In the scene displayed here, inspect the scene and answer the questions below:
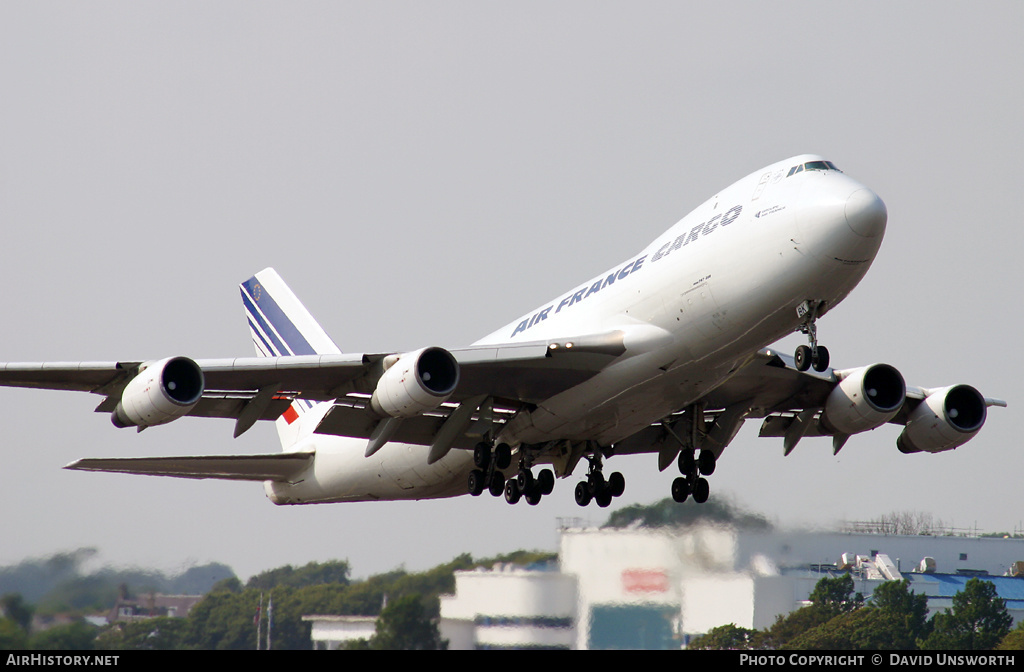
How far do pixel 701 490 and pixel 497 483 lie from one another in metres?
4.65

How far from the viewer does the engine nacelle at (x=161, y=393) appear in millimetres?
19188

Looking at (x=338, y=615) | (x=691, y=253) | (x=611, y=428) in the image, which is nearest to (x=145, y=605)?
(x=338, y=615)

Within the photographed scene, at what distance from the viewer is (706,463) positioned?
2452 centimetres

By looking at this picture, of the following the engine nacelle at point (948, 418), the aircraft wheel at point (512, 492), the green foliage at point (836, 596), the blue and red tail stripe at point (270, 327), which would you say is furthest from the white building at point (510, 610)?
the engine nacelle at point (948, 418)

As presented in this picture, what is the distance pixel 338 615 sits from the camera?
25219 millimetres

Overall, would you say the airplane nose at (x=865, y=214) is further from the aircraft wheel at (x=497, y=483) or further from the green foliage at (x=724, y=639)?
the green foliage at (x=724, y=639)

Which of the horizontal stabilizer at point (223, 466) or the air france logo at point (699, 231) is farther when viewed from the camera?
the horizontal stabilizer at point (223, 466)

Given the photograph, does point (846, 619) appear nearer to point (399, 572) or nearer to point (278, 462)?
point (399, 572)

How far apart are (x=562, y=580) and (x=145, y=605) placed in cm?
901

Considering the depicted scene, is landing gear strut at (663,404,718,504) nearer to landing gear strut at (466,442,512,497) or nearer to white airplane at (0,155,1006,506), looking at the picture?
white airplane at (0,155,1006,506)

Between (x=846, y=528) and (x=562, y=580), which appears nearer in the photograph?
(x=562, y=580)

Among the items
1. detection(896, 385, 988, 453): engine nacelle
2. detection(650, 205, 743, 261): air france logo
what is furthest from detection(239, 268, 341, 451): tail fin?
detection(896, 385, 988, 453): engine nacelle

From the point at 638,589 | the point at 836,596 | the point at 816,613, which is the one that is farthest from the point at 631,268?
the point at 836,596

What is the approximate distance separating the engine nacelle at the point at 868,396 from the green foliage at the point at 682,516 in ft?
10.6
